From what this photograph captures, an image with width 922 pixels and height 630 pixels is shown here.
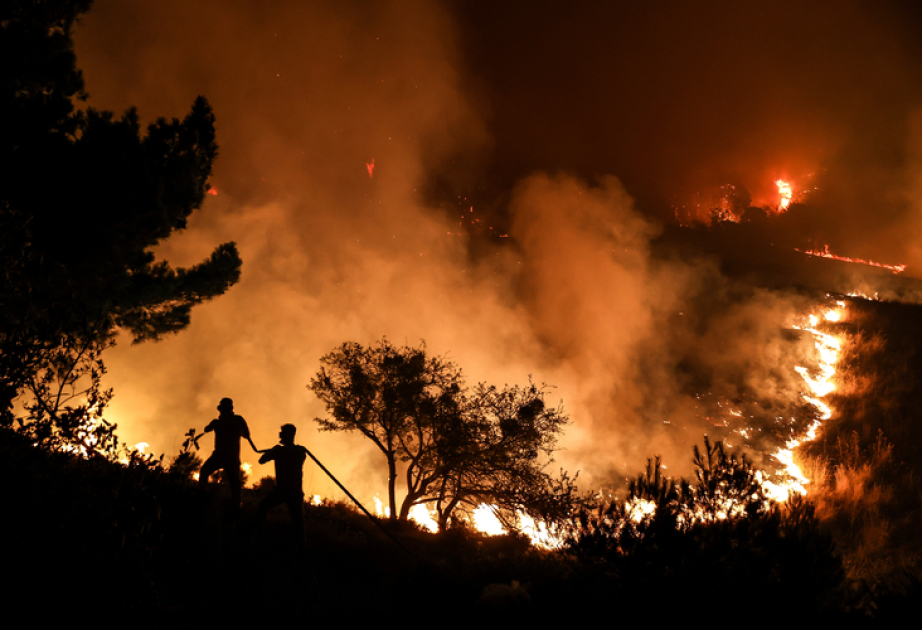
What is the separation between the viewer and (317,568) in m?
8.45

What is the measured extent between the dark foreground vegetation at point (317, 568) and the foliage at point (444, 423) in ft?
24.5

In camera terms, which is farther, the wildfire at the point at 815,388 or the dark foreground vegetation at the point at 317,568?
the wildfire at the point at 815,388

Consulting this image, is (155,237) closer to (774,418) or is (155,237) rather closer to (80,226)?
(80,226)

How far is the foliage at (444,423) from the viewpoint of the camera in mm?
17203

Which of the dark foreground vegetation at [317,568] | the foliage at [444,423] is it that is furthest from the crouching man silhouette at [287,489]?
the foliage at [444,423]

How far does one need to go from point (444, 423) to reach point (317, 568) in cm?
958

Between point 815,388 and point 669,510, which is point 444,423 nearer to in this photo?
point 669,510

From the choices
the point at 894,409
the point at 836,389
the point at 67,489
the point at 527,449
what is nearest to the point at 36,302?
the point at 67,489

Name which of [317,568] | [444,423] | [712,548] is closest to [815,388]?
[444,423]

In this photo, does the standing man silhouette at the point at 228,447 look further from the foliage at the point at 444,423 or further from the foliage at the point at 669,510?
the foliage at the point at 444,423

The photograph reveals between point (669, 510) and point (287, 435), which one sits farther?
point (287, 435)

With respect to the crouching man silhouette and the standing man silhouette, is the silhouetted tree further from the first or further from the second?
the crouching man silhouette

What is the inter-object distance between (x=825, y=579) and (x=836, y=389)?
3225cm

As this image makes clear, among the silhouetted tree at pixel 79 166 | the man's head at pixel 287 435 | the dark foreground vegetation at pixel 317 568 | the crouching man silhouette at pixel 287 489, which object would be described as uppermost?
the silhouetted tree at pixel 79 166
